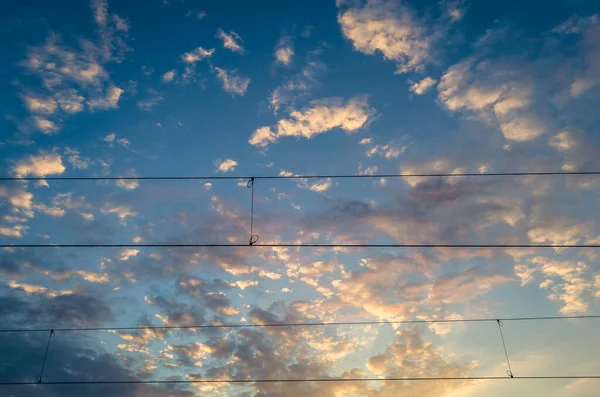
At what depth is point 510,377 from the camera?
14242 millimetres

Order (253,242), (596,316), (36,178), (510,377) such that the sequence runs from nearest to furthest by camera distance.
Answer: (253,242), (36,178), (510,377), (596,316)

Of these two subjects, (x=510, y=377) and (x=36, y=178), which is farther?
(x=510, y=377)

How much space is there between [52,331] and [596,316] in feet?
74.0

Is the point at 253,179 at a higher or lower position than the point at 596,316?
higher

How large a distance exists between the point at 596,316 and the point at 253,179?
14927mm

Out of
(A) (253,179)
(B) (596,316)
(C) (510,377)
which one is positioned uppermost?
(A) (253,179)

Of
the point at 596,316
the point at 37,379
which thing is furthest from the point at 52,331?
the point at 596,316

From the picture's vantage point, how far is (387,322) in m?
15.4

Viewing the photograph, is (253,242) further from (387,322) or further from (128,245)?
(387,322)

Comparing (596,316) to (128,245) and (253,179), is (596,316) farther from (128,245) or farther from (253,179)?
(128,245)

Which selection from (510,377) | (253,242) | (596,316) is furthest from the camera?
(596,316)

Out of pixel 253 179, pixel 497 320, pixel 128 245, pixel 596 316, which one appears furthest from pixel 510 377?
pixel 128 245

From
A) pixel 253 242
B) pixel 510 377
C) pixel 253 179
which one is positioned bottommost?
pixel 510 377

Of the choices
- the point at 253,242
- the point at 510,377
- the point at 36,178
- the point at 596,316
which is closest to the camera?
the point at 253,242
